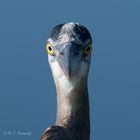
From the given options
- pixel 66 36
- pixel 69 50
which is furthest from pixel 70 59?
pixel 66 36

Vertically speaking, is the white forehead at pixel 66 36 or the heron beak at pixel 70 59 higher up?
the white forehead at pixel 66 36

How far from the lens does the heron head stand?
8234mm

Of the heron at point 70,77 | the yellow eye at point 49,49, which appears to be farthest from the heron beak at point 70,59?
the yellow eye at point 49,49

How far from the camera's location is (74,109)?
8.48m

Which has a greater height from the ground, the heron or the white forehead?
the white forehead

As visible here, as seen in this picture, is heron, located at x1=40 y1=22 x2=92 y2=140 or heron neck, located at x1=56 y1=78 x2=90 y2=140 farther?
heron neck, located at x1=56 y1=78 x2=90 y2=140

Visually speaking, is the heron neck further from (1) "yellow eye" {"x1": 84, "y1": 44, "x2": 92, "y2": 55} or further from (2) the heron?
(1) "yellow eye" {"x1": 84, "y1": 44, "x2": 92, "y2": 55}

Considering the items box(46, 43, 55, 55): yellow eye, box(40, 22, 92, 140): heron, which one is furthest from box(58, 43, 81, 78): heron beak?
box(46, 43, 55, 55): yellow eye

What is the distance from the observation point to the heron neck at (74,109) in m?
8.41

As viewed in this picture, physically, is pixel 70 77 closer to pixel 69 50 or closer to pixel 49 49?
pixel 69 50

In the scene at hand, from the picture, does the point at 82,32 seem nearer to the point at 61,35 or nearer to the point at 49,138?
the point at 61,35

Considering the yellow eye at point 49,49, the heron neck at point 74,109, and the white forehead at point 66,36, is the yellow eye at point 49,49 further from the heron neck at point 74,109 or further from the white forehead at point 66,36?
the heron neck at point 74,109

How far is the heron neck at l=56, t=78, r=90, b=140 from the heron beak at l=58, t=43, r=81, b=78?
161 mm

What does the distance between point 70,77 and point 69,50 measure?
138 mm
